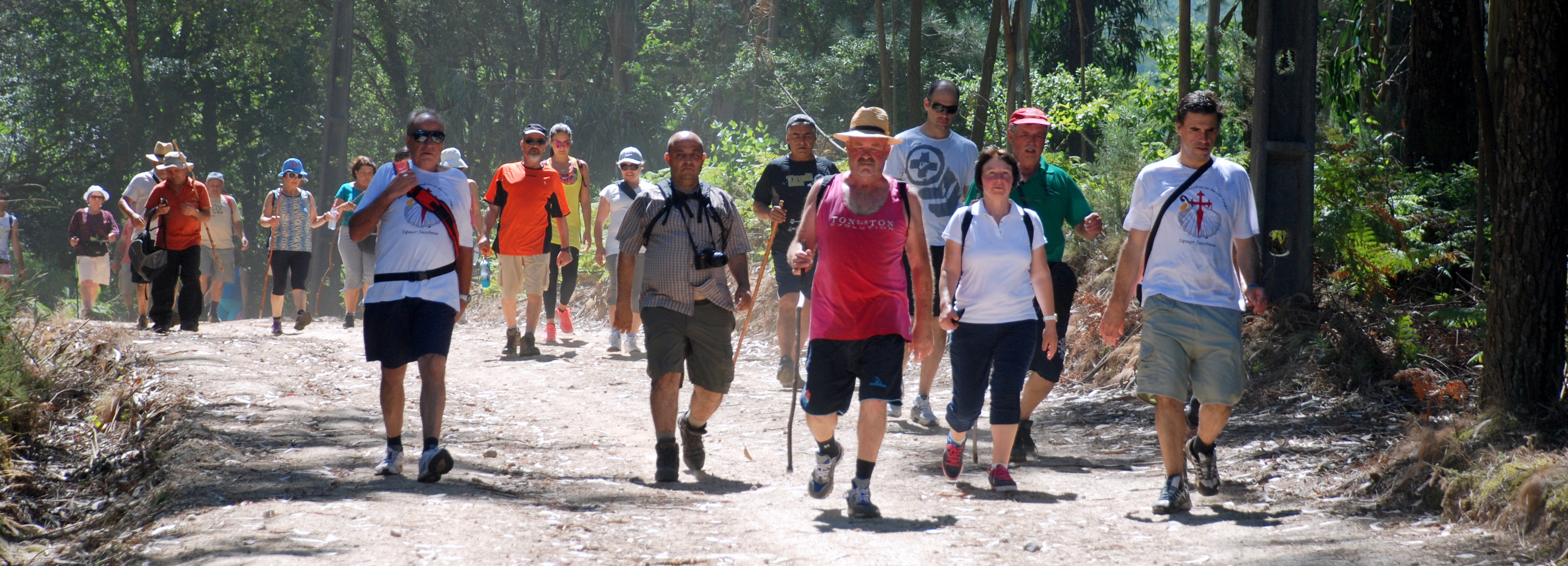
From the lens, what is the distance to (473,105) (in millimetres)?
37562

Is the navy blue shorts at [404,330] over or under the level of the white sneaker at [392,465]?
over

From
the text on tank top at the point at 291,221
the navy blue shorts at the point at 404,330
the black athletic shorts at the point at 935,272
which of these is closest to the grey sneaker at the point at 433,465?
the navy blue shorts at the point at 404,330

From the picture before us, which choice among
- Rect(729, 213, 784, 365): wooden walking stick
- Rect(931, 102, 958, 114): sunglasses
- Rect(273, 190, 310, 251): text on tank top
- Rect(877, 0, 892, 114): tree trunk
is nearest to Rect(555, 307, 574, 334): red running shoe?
Rect(273, 190, 310, 251): text on tank top

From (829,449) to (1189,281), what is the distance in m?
1.70

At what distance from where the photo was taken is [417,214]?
5965 millimetres

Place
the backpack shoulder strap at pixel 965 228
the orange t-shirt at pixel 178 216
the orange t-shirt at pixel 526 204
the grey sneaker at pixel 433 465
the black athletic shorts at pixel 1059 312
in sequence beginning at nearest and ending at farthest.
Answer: the grey sneaker at pixel 433 465 → the backpack shoulder strap at pixel 965 228 → the black athletic shorts at pixel 1059 312 → the orange t-shirt at pixel 526 204 → the orange t-shirt at pixel 178 216

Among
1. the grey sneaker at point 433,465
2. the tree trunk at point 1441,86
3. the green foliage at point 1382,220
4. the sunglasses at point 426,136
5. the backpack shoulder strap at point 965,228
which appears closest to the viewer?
the grey sneaker at point 433,465

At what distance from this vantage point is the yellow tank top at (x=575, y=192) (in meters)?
11.9

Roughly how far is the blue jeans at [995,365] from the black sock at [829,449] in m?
0.64

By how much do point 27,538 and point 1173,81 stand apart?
1344 cm

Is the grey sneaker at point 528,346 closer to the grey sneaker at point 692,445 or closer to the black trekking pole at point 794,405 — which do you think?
the black trekking pole at point 794,405

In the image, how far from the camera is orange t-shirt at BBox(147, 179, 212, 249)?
11.6 meters

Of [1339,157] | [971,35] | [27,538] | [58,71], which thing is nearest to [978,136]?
[1339,157]

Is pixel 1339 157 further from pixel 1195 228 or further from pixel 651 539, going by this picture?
pixel 651 539
